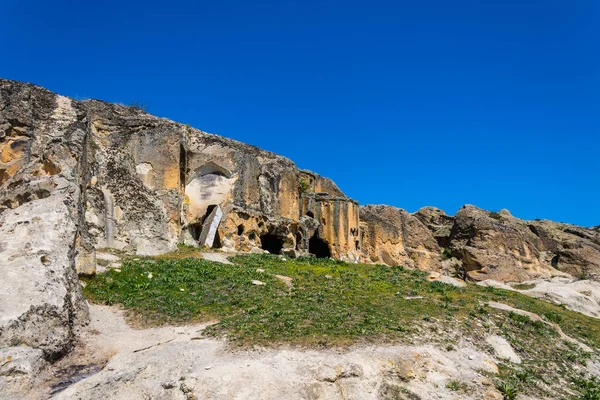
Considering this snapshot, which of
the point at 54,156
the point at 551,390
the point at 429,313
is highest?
the point at 54,156

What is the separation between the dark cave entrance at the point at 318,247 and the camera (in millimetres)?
39344

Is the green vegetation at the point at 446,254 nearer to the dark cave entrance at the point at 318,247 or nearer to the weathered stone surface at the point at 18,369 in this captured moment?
the dark cave entrance at the point at 318,247

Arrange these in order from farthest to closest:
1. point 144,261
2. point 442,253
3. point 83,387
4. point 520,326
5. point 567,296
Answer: point 442,253, point 567,296, point 144,261, point 520,326, point 83,387

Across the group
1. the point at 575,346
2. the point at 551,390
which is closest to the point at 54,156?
the point at 551,390

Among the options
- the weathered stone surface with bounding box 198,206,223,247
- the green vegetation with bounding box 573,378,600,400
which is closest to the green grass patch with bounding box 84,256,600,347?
the green vegetation with bounding box 573,378,600,400

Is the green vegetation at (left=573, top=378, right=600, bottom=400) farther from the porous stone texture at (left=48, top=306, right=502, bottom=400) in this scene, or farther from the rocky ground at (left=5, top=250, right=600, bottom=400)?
the porous stone texture at (left=48, top=306, right=502, bottom=400)

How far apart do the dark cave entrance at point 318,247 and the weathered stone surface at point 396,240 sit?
15.5 ft

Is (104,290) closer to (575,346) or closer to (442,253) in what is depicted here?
(575,346)

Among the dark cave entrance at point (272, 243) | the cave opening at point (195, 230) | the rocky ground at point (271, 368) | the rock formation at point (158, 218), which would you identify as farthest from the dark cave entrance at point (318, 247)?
the rocky ground at point (271, 368)

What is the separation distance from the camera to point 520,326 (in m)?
15.7

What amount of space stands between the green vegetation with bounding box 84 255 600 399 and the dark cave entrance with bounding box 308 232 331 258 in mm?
18787

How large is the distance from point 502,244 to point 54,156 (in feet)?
111

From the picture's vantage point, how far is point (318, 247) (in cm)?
4016

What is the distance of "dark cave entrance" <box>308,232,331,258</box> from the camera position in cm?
3934
